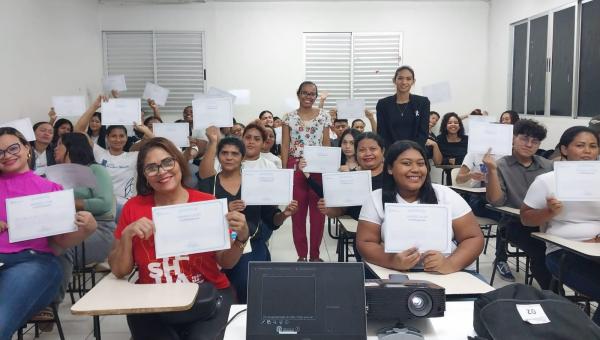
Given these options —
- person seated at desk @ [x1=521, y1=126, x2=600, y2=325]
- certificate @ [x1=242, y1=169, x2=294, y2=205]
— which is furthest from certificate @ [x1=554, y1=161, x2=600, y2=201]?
certificate @ [x1=242, y1=169, x2=294, y2=205]

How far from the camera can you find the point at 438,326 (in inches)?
58.7

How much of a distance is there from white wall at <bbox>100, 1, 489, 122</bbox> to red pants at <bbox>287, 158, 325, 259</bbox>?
396 cm

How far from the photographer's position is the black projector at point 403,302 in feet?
4.73

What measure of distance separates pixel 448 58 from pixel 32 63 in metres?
6.08

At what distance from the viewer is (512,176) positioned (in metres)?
3.63

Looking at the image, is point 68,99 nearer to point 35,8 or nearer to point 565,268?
point 35,8

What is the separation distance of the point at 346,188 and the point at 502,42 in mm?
5478

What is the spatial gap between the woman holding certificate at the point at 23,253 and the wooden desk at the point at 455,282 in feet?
4.72

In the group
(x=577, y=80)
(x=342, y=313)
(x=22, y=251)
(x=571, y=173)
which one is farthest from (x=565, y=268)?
(x=577, y=80)

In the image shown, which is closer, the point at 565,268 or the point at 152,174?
the point at 152,174

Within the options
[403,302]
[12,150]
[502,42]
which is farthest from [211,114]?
[502,42]

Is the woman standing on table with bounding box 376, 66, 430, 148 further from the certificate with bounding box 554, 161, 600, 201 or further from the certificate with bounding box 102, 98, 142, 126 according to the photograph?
the certificate with bounding box 102, 98, 142, 126

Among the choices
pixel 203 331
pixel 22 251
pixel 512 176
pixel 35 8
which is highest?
pixel 35 8

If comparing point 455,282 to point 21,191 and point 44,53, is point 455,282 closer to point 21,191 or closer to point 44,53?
point 21,191
